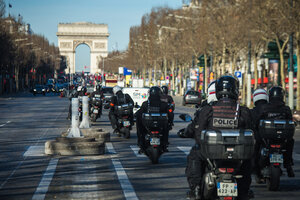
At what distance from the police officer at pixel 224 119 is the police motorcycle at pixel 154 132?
5.72 metres

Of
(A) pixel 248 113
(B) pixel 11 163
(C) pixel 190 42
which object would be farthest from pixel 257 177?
(C) pixel 190 42

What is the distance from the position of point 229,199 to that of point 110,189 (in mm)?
3270

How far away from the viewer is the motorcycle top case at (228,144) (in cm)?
727

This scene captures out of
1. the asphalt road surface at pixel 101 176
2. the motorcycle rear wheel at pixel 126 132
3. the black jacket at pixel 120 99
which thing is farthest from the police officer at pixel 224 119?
the motorcycle rear wheel at pixel 126 132

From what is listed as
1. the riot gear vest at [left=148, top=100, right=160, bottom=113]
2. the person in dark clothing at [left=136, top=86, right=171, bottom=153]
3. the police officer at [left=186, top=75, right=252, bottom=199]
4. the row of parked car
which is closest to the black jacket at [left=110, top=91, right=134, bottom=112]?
the person in dark clothing at [left=136, top=86, right=171, bottom=153]

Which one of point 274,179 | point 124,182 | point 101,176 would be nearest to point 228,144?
point 274,179

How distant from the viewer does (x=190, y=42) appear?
7044 cm

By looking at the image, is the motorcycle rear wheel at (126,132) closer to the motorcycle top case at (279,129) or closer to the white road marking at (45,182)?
the white road marking at (45,182)

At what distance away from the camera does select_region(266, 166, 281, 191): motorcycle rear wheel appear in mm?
10188

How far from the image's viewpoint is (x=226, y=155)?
729 cm

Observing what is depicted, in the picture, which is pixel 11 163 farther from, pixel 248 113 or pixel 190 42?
pixel 190 42

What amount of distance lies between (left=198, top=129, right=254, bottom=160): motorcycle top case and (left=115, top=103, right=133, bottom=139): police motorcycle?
1272 cm

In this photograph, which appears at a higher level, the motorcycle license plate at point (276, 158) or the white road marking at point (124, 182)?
the motorcycle license plate at point (276, 158)

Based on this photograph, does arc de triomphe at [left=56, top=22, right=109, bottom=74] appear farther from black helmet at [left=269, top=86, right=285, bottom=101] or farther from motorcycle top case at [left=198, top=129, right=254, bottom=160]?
motorcycle top case at [left=198, top=129, right=254, bottom=160]
